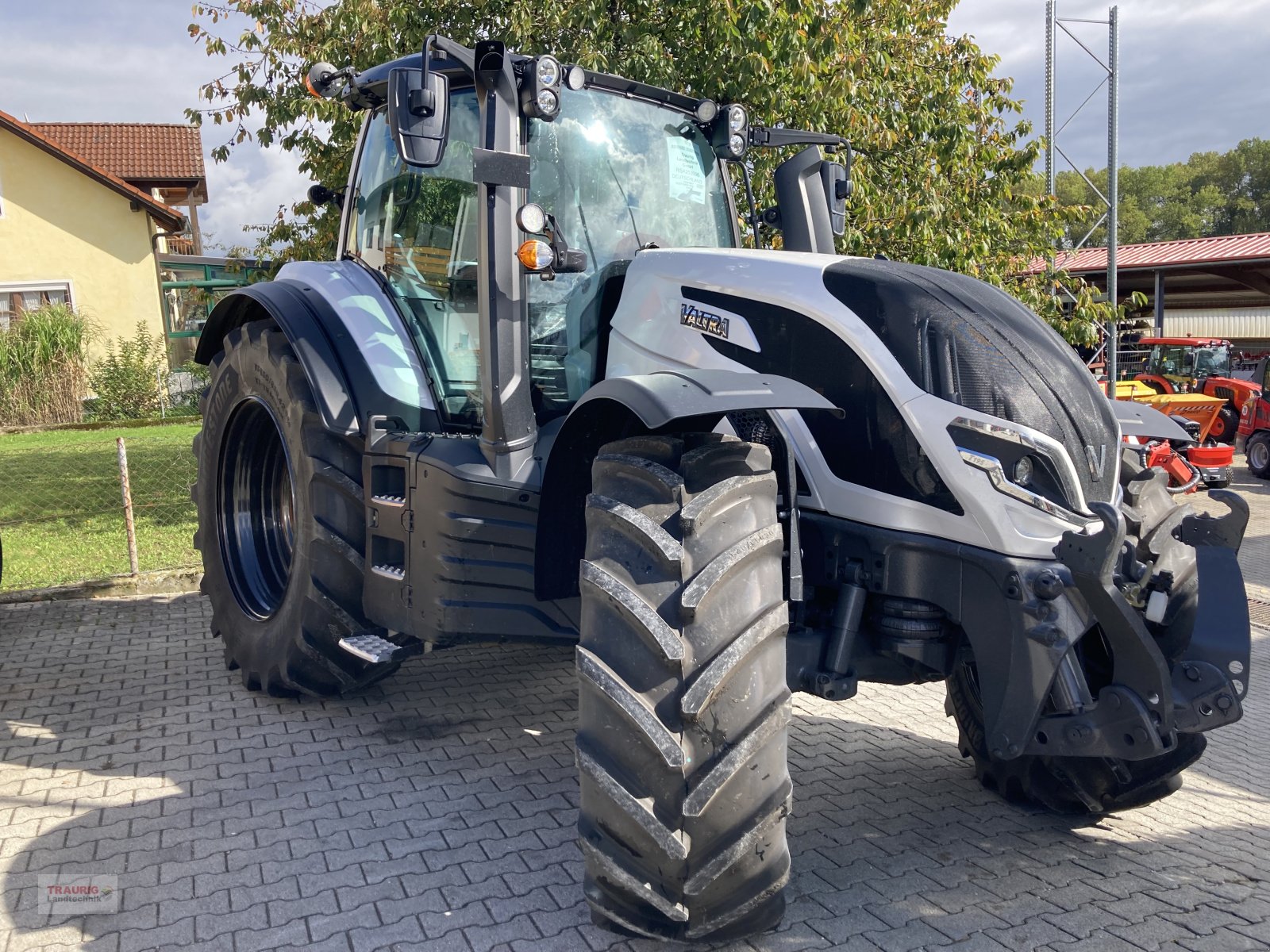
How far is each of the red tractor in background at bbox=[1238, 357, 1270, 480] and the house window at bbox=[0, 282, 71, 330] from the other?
76.3 ft

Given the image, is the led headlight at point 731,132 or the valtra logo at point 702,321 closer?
the valtra logo at point 702,321

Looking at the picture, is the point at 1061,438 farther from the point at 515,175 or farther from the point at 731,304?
the point at 515,175

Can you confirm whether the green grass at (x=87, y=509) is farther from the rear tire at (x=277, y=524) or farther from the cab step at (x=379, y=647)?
the cab step at (x=379, y=647)

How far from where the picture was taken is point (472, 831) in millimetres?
3689

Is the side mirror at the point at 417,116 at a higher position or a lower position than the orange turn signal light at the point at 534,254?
higher

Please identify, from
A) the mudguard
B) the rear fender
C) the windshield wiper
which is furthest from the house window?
the rear fender

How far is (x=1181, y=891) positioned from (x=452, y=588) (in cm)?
254

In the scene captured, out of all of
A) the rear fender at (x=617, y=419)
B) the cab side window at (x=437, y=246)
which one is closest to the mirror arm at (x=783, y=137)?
the cab side window at (x=437, y=246)

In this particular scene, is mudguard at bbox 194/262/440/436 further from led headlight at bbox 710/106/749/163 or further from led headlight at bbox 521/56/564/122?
led headlight at bbox 710/106/749/163

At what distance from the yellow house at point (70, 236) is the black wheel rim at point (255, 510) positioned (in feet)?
68.2

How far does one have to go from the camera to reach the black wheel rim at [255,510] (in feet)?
17.4

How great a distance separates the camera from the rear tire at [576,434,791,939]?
260cm

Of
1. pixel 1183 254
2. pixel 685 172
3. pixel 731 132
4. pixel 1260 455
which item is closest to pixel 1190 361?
pixel 1260 455

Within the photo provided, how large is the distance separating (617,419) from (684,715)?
1172 mm
